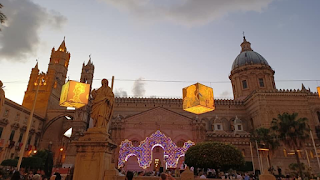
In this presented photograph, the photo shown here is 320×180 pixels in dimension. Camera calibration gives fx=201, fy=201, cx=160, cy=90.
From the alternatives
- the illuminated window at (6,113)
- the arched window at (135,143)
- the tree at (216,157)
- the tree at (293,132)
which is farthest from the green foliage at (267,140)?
the illuminated window at (6,113)

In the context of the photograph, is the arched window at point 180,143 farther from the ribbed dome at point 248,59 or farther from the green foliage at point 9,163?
the ribbed dome at point 248,59

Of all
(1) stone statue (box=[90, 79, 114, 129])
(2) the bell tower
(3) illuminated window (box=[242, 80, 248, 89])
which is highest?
(2) the bell tower

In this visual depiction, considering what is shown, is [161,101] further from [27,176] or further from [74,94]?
[74,94]

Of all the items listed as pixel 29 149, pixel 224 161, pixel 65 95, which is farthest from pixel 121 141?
pixel 65 95

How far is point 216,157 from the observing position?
770 inches

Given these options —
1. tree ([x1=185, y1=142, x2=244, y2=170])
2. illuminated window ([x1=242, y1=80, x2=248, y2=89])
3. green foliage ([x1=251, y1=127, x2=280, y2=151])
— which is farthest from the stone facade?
illuminated window ([x1=242, y1=80, x2=248, y2=89])

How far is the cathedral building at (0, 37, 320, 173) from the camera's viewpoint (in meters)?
32.2

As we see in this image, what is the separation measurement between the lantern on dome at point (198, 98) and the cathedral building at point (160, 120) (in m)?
22.4

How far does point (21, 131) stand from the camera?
33062 mm

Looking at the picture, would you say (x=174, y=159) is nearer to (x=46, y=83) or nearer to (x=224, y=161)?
(x=224, y=161)

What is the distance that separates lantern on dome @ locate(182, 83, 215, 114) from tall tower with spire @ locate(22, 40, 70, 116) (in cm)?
3842

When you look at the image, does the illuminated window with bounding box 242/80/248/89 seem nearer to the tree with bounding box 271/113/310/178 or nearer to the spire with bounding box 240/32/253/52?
the spire with bounding box 240/32/253/52

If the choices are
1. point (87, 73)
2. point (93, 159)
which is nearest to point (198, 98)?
point (93, 159)

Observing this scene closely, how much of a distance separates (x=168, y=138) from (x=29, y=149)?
2338 centimetres
